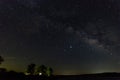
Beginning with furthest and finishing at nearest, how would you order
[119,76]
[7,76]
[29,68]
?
[29,68] < [7,76] < [119,76]

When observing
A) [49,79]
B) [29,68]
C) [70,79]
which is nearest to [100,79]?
[70,79]

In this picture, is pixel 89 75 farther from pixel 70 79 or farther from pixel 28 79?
pixel 28 79

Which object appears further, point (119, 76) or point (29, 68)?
point (29, 68)

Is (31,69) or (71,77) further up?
(31,69)

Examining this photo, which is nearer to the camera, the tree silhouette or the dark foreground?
the dark foreground

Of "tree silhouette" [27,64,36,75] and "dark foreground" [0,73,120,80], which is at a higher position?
"tree silhouette" [27,64,36,75]

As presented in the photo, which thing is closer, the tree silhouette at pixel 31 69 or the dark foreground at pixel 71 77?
the dark foreground at pixel 71 77

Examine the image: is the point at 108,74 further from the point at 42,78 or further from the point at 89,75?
the point at 42,78

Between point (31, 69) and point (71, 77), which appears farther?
point (31, 69)

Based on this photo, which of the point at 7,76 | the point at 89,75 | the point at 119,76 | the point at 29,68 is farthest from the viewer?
the point at 29,68

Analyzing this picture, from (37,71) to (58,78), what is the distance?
29.6 m

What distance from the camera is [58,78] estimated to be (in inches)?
1065

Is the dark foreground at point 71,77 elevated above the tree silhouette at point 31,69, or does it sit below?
below

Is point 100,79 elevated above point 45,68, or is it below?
below
